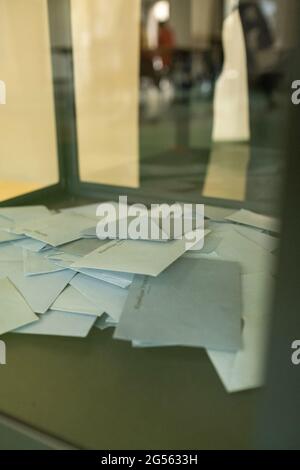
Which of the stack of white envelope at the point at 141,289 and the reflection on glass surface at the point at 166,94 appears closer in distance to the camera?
the stack of white envelope at the point at 141,289

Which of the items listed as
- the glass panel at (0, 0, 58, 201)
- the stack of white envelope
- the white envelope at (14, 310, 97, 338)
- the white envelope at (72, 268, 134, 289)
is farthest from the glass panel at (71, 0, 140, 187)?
the white envelope at (14, 310, 97, 338)

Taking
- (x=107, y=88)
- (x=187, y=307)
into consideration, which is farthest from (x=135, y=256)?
(x=107, y=88)

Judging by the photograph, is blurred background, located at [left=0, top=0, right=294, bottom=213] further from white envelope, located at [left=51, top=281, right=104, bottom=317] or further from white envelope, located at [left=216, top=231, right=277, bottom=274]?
white envelope, located at [left=51, top=281, right=104, bottom=317]

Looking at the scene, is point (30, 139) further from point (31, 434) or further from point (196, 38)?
point (196, 38)

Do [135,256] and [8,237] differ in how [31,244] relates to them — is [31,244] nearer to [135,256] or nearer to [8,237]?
[8,237]

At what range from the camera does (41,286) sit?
825 millimetres

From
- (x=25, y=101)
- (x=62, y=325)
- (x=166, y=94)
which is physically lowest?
(x=62, y=325)

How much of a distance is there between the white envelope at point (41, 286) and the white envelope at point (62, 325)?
0.03 meters

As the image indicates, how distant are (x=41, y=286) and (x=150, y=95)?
2.56 m

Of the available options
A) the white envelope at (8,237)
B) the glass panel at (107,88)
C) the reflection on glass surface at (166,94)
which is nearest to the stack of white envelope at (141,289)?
the white envelope at (8,237)

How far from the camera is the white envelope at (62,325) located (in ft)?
2.24

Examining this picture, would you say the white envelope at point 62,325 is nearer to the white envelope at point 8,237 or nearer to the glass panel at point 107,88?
the white envelope at point 8,237
